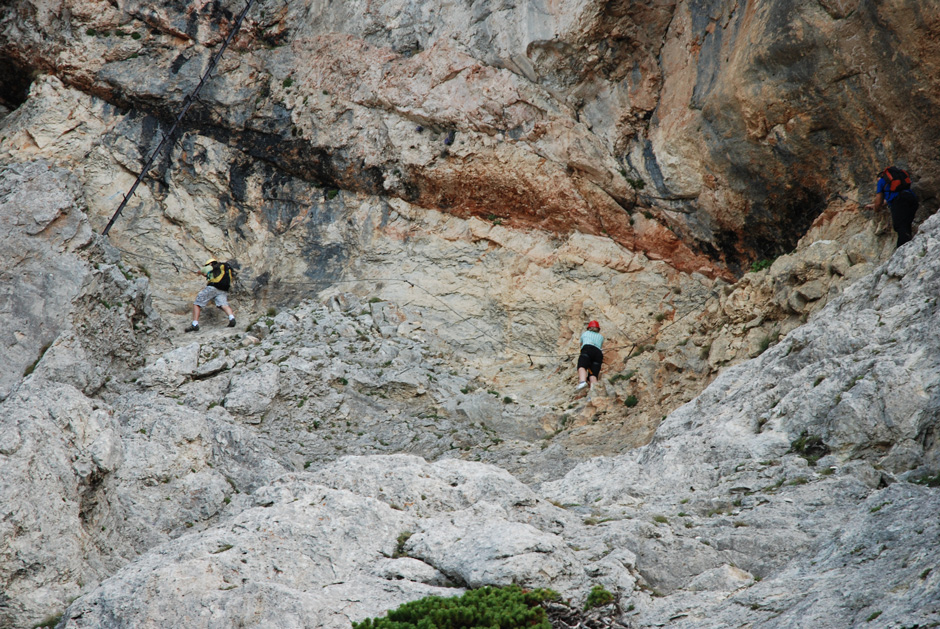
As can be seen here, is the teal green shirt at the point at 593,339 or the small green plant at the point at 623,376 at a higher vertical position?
the teal green shirt at the point at 593,339

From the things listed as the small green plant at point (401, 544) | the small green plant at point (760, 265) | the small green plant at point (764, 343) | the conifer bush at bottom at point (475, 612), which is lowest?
the conifer bush at bottom at point (475, 612)

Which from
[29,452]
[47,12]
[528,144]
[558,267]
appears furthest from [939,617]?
[47,12]

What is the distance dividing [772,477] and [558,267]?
10866mm

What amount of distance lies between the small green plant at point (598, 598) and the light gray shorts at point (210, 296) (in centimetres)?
1542

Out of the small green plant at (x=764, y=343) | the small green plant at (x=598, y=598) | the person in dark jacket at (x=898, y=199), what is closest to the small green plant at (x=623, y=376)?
the small green plant at (x=764, y=343)

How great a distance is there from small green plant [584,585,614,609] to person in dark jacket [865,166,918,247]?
9613mm

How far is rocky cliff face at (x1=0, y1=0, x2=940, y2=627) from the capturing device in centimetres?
863

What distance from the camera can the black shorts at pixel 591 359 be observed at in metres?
18.2

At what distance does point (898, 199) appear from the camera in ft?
46.2

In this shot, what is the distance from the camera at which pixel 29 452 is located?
10578mm

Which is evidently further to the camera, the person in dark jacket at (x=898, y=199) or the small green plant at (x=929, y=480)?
the person in dark jacket at (x=898, y=199)

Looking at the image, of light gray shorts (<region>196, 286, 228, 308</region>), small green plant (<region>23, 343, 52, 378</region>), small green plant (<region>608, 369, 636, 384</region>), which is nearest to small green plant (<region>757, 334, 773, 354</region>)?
small green plant (<region>608, 369, 636, 384</region>)

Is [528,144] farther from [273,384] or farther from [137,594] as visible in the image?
[137,594]

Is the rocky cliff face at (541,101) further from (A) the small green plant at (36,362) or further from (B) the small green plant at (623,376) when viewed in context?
(A) the small green plant at (36,362)
